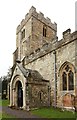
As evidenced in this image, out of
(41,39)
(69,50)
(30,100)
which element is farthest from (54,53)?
(41,39)

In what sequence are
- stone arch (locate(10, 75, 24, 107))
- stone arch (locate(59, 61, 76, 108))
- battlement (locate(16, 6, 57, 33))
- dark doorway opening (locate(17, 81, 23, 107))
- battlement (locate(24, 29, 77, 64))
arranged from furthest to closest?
battlement (locate(16, 6, 57, 33)), stone arch (locate(10, 75, 24, 107)), dark doorway opening (locate(17, 81, 23, 107)), battlement (locate(24, 29, 77, 64)), stone arch (locate(59, 61, 76, 108))

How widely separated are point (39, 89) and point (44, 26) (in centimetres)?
1752

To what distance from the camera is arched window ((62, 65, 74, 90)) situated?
18.9 m

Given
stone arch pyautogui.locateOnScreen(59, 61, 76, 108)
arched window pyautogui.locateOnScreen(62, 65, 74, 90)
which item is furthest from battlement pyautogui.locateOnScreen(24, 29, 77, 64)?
arched window pyautogui.locateOnScreen(62, 65, 74, 90)

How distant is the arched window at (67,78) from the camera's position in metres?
18.9

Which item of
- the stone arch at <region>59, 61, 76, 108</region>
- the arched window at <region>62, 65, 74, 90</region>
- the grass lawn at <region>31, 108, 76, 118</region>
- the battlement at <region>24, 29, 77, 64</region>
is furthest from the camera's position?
the arched window at <region>62, 65, 74, 90</region>

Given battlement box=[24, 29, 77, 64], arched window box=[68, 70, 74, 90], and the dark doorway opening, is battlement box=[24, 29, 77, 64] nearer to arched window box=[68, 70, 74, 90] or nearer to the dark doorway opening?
arched window box=[68, 70, 74, 90]

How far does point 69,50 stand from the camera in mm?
18922

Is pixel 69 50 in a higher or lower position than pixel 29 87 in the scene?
→ higher

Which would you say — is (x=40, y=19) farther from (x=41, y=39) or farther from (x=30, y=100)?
(x=30, y=100)

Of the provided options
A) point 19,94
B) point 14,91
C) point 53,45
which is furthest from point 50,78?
point 14,91

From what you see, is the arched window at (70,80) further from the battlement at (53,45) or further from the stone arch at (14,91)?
the stone arch at (14,91)

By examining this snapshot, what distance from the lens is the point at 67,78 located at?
63.8ft

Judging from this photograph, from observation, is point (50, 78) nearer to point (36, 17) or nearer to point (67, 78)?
point (67, 78)
